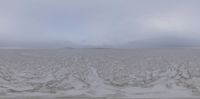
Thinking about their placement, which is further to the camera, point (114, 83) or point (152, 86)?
point (114, 83)

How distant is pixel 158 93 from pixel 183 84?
3.90 meters

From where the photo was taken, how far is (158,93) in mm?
15070

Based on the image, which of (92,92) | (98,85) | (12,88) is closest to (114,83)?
(98,85)

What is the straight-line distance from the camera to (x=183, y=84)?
60.4 feet

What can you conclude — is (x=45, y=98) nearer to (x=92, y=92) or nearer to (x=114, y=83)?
(x=92, y=92)

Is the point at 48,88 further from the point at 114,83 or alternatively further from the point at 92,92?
the point at 114,83

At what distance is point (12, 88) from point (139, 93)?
6.53m

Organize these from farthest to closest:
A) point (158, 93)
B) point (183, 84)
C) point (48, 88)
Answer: point (183, 84) → point (48, 88) → point (158, 93)

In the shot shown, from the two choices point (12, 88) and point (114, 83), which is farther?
point (114, 83)

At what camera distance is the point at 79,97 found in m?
13.8

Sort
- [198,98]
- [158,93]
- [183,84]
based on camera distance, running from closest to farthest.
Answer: [198,98] → [158,93] → [183,84]

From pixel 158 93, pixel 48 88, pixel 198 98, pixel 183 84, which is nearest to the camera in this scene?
pixel 198 98

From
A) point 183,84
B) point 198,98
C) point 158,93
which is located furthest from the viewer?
point 183,84

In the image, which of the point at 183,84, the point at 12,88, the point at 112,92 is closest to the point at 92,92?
the point at 112,92
